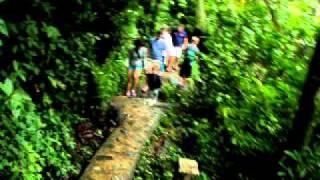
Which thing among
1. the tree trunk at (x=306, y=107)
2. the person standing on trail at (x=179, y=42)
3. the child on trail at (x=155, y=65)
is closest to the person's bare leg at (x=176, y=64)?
the person standing on trail at (x=179, y=42)

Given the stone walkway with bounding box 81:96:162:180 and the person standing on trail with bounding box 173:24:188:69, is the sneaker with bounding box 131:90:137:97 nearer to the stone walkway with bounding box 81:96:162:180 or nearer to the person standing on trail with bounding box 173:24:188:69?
the stone walkway with bounding box 81:96:162:180

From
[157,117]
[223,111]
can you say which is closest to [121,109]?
[157,117]

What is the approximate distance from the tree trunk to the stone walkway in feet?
7.26

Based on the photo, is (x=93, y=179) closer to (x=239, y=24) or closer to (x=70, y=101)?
(x=70, y=101)

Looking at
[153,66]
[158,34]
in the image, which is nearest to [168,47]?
[158,34]

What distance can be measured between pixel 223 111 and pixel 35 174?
2.83 meters

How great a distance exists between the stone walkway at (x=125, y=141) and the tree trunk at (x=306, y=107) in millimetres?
2213

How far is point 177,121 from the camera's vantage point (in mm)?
8344

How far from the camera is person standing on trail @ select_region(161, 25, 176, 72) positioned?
1086 cm

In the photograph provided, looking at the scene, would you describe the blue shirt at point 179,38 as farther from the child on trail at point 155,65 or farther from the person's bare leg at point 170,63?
the child on trail at point 155,65

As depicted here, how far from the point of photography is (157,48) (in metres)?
10.3

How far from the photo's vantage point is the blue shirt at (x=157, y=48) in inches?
402

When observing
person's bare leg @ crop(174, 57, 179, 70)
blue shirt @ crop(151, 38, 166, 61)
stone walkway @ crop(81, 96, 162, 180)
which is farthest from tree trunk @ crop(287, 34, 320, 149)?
person's bare leg @ crop(174, 57, 179, 70)

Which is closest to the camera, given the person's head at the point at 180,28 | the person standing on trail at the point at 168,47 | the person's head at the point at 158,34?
the person's head at the point at 158,34
